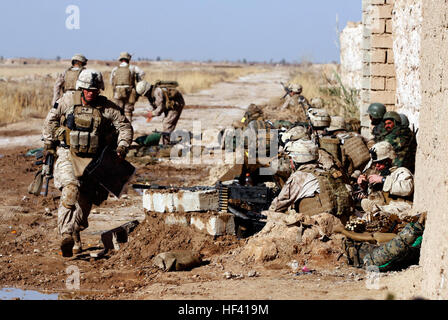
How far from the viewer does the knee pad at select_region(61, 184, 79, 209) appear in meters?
6.75

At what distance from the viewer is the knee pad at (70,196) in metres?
6.75

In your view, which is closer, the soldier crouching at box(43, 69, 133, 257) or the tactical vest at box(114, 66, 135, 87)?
the soldier crouching at box(43, 69, 133, 257)

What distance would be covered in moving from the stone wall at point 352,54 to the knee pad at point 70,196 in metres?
12.9

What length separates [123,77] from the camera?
13797mm

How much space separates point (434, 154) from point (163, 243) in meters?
2.79

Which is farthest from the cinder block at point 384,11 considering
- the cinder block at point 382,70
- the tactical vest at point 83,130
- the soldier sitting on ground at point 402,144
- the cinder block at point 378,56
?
the tactical vest at point 83,130

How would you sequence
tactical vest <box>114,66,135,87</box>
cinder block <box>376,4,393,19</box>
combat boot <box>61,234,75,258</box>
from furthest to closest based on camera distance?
1. tactical vest <box>114,66,135,87</box>
2. cinder block <box>376,4,393,19</box>
3. combat boot <box>61,234,75,258</box>

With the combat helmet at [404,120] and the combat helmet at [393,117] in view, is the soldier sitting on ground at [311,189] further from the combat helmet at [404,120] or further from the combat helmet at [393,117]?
the combat helmet at [404,120]

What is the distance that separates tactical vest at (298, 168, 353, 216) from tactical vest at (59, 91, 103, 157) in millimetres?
2137

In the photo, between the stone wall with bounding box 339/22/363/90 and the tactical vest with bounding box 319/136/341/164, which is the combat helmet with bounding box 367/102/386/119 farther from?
the stone wall with bounding box 339/22/363/90

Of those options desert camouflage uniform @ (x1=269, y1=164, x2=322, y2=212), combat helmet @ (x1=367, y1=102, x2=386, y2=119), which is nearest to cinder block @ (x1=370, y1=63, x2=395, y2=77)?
combat helmet @ (x1=367, y1=102, x2=386, y2=119)

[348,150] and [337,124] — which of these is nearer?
[348,150]

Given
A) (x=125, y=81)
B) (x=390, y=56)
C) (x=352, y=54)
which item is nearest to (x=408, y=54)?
(x=390, y=56)

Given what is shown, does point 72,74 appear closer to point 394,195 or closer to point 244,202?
point 244,202
